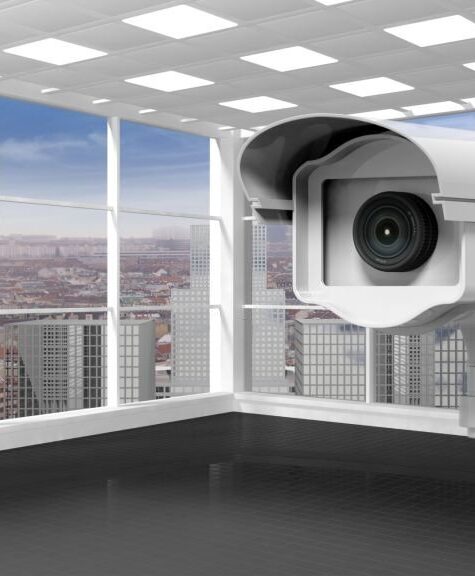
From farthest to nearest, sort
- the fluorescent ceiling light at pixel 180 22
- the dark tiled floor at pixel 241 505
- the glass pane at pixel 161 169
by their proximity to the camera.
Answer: the glass pane at pixel 161 169
the fluorescent ceiling light at pixel 180 22
the dark tiled floor at pixel 241 505

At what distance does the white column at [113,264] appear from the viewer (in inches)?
351

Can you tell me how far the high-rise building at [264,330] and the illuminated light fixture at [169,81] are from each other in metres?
2.61

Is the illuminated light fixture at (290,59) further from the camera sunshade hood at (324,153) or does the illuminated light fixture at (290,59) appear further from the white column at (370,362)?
the camera sunshade hood at (324,153)

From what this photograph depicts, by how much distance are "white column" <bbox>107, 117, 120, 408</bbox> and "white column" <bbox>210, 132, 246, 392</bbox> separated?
1506mm

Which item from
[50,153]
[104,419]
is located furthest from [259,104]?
[50,153]

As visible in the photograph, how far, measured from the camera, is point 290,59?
6.98 metres

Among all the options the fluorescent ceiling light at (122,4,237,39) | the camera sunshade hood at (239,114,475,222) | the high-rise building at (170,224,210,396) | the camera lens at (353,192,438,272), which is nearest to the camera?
the camera sunshade hood at (239,114,475,222)

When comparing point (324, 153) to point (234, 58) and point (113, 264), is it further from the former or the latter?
point (113, 264)

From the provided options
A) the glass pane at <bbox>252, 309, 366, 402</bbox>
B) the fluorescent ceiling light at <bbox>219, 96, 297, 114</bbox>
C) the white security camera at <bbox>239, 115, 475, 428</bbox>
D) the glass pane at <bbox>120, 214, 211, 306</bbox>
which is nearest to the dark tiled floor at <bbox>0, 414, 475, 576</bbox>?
the glass pane at <bbox>252, 309, 366, 402</bbox>

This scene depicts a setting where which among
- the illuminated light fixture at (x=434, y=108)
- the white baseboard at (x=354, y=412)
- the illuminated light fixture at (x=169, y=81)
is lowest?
the white baseboard at (x=354, y=412)

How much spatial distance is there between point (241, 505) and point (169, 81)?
344 cm

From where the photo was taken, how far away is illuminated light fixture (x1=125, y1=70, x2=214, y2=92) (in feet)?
24.7

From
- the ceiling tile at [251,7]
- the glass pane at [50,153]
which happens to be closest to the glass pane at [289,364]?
the ceiling tile at [251,7]

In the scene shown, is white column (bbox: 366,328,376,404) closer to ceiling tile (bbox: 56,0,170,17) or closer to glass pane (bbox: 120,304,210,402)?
glass pane (bbox: 120,304,210,402)
